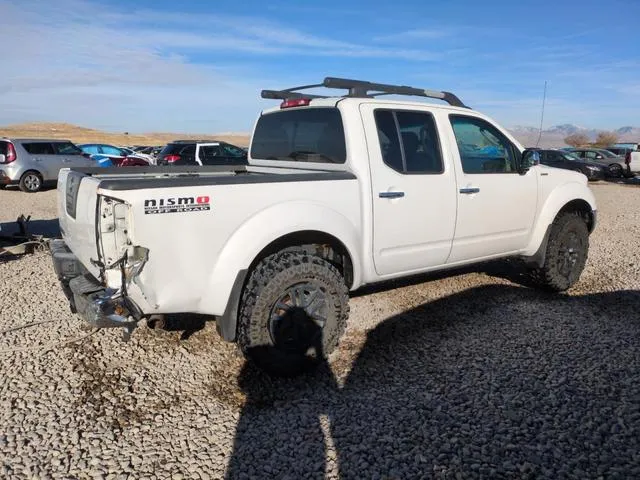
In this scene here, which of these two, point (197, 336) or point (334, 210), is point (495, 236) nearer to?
point (334, 210)

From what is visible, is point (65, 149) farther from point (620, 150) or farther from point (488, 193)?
point (620, 150)

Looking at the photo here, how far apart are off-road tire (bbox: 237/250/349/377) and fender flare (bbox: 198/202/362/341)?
99 mm

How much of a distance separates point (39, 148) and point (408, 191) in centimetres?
1560

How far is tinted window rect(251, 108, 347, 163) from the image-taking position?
4.19 meters

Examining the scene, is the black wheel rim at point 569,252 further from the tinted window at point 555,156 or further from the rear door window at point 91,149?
the rear door window at point 91,149

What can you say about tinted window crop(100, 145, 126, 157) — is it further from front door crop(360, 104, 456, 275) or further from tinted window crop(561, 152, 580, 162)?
front door crop(360, 104, 456, 275)

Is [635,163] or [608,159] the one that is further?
[608,159]

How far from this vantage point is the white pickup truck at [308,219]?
3107 mm

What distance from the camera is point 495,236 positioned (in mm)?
4949

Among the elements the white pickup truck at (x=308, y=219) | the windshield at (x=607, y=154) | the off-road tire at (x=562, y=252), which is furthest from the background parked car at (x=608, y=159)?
the white pickup truck at (x=308, y=219)

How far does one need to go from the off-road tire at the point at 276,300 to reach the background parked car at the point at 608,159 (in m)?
25.6

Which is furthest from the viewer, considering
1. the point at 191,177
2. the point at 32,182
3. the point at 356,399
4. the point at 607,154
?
the point at 607,154

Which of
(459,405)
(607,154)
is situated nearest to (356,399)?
(459,405)

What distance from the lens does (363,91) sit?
4.39m
